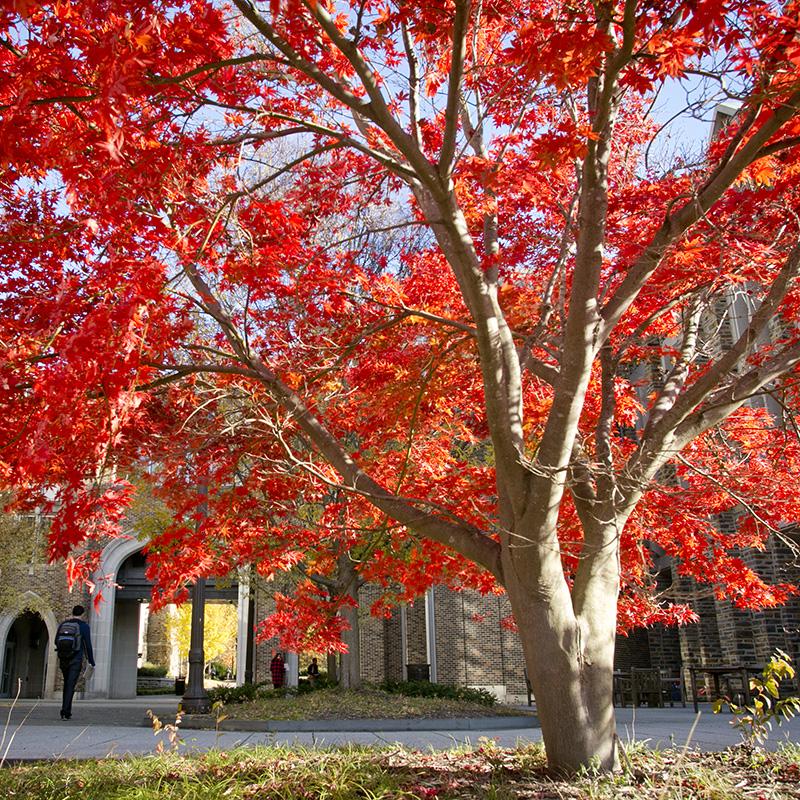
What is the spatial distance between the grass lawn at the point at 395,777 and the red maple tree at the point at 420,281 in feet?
1.36

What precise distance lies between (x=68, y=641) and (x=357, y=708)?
5026 millimetres

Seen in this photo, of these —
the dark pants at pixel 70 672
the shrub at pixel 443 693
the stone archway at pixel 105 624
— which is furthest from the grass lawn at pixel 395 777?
the stone archway at pixel 105 624

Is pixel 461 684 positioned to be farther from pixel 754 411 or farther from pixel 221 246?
pixel 221 246

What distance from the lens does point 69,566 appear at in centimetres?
503

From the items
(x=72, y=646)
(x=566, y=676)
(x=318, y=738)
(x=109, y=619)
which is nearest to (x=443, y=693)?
(x=318, y=738)

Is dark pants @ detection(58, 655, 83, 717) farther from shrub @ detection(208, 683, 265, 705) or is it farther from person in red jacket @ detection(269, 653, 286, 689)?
person in red jacket @ detection(269, 653, 286, 689)

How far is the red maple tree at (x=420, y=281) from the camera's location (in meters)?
4.32

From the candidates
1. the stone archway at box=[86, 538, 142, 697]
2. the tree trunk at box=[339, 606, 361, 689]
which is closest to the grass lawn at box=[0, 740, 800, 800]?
the tree trunk at box=[339, 606, 361, 689]

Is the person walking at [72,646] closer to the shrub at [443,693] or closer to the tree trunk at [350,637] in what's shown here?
the tree trunk at [350,637]

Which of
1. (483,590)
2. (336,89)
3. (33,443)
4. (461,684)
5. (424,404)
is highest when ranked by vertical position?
(336,89)

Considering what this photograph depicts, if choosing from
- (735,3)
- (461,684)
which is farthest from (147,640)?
(735,3)

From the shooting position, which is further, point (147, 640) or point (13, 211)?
point (147, 640)

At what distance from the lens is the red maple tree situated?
4316 millimetres

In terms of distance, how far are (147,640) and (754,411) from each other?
139ft
